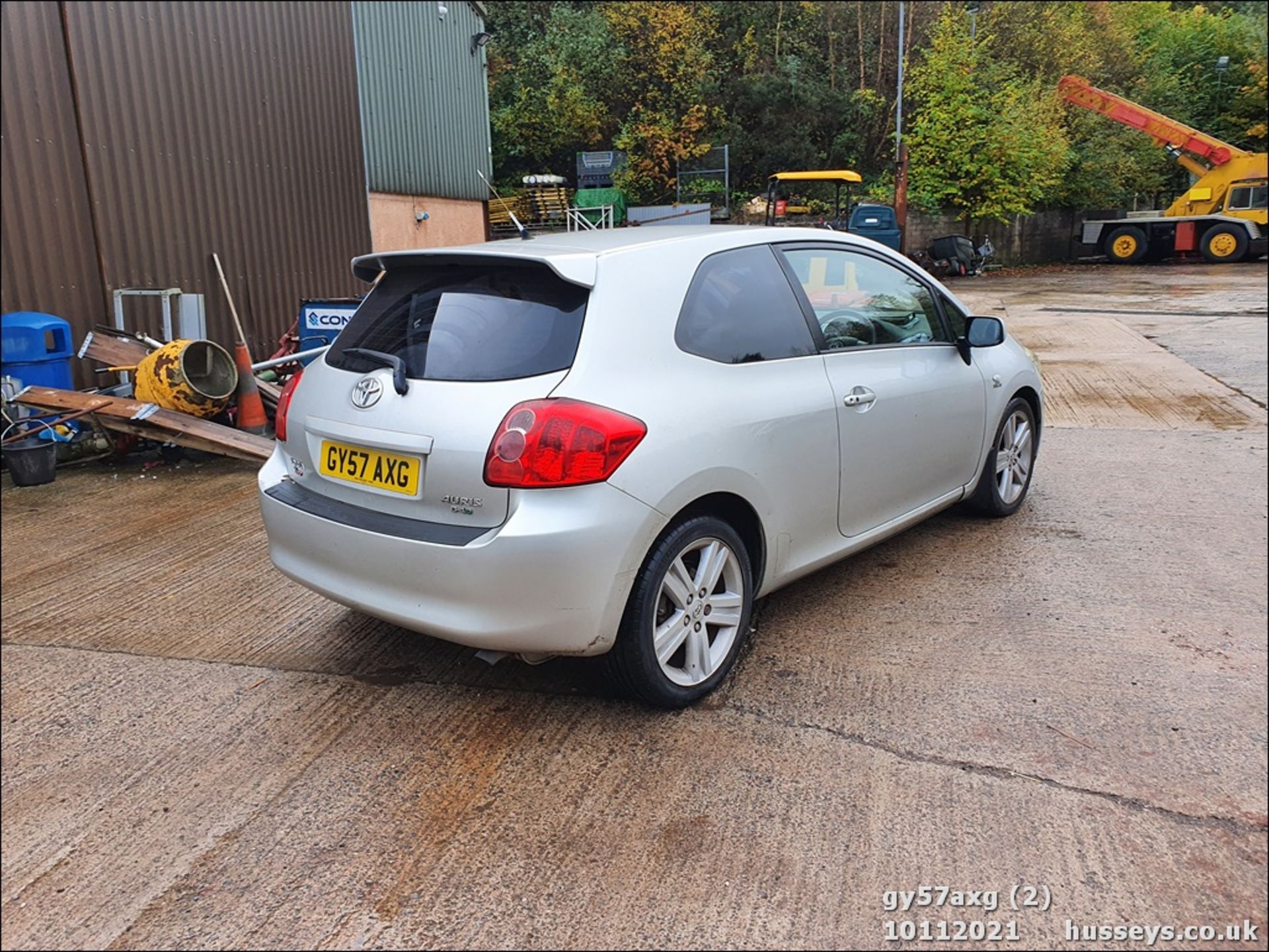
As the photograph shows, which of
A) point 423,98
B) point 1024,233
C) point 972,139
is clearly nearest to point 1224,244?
point 1024,233

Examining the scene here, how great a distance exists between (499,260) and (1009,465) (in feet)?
9.64

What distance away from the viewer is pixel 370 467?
9.11 ft

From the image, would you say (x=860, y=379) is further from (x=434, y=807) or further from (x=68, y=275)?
(x=68, y=275)

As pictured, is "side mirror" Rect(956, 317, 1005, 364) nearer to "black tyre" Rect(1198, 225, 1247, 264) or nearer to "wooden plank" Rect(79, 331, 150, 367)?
"wooden plank" Rect(79, 331, 150, 367)

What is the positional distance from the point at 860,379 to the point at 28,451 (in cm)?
509

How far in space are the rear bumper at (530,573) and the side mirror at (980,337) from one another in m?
2.12

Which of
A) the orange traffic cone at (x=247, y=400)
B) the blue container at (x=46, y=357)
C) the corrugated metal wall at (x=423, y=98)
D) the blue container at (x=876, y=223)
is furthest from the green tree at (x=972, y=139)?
the blue container at (x=46, y=357)

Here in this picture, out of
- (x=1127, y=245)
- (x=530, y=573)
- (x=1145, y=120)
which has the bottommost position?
(x=530, y=573)

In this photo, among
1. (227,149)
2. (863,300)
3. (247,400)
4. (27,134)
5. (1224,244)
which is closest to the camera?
(27,134)

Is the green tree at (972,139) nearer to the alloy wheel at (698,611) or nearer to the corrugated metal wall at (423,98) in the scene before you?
the corrugated metal wall at (423,98)

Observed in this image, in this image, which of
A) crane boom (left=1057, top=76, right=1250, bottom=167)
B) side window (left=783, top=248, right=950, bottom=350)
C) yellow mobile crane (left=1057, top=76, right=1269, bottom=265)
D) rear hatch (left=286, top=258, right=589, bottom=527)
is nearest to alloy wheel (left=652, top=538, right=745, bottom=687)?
rear hatch (left=286, top=258, right=589, bottom=527)

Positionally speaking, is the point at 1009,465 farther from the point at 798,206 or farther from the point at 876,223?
the point at 798,206

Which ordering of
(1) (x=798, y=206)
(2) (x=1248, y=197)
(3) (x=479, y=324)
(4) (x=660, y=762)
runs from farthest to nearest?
(1) (x=798, y=206), (2) (x=1248, y=197), (3) (x=479, y=324), (4) (x=660, y=762)

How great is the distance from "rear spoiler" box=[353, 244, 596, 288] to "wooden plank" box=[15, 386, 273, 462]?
308cm
